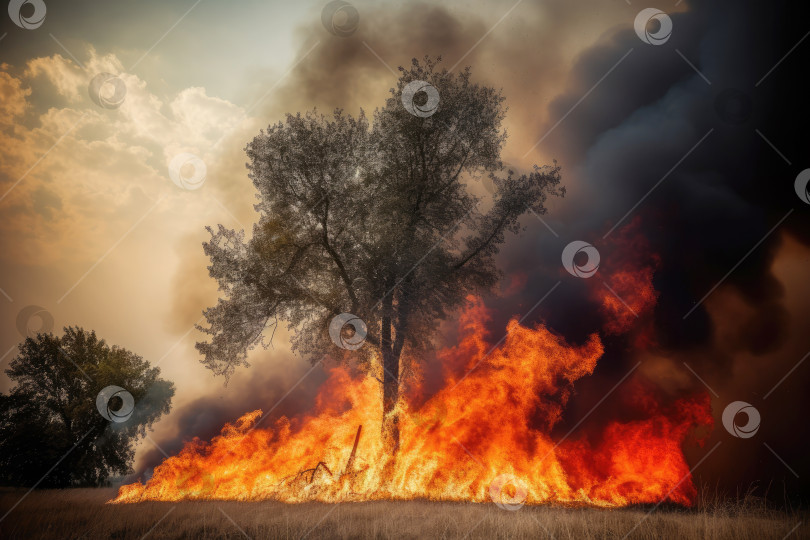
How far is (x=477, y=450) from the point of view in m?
17.3

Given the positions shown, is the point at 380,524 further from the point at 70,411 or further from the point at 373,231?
the point at 70,411

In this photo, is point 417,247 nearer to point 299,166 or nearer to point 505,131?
point 299,166

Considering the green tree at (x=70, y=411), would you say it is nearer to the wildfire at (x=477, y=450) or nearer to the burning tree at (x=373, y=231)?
the wildfire at (x=477, y=450)

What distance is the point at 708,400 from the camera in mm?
18797

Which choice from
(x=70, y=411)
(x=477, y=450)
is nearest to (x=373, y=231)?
(x=477, y=450)

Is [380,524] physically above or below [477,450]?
below

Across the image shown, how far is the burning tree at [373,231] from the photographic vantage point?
1727 cm

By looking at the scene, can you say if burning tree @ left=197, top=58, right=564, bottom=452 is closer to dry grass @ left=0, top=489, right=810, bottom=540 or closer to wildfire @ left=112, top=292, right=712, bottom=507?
wildfire @ left=112, top=292, right=712, bottom=507

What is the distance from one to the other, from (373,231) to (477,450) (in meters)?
11.8

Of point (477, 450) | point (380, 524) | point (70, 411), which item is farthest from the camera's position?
point (70, 411)

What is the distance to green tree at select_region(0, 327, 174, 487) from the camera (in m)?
30.3

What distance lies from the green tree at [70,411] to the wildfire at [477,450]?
20.1 metres

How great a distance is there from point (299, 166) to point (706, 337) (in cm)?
2440

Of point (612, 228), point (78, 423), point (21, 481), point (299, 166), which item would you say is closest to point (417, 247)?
point (299, 166)
